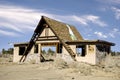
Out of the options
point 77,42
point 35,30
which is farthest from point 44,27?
point 77,42

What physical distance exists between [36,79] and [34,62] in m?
13.7

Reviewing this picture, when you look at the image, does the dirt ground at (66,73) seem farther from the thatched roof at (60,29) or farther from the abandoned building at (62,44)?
the thatched roof at (60,29)

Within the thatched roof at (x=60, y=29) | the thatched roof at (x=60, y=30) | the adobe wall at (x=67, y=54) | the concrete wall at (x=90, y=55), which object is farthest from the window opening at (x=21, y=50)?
the concrete wall at (x=90, y=55)

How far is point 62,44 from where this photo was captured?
97.3ft

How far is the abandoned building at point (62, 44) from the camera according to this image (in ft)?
89.9

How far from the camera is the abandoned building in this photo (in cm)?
2741

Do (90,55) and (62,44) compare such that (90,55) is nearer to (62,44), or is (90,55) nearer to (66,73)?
(62,44)

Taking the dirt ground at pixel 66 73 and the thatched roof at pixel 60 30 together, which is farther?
the thatched roof at pixel 60 30

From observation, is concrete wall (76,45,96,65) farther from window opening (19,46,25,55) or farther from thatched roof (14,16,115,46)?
window opening (19,46,25,55)

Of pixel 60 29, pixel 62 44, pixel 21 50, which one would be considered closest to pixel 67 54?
pixel 62 44

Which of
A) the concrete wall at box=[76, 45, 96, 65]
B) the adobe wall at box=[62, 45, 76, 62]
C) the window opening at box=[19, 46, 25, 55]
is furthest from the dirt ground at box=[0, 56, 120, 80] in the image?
the window opening at box=[19, 46, 25, 55]

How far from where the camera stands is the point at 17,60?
1332 inches

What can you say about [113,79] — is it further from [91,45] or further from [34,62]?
[34,62]

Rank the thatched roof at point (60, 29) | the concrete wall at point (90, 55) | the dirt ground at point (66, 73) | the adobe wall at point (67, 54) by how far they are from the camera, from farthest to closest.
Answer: the thatched roof at point (60, 29)
the adobe wall at point (67, 54)
the concrete wall at point (90, 55)
the dirt ground at point (66, 73)
